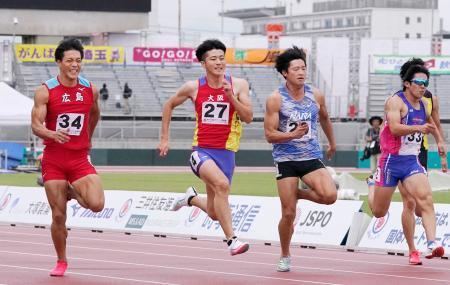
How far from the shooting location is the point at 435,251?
12.7 metres

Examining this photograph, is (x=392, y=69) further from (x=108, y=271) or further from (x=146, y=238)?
(x=108, y=271)

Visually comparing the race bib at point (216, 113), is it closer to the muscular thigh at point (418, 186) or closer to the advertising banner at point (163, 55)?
the muscular thigh at point (418, 186)

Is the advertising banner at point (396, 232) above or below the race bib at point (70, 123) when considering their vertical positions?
below

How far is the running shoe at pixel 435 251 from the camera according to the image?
12.6 meters

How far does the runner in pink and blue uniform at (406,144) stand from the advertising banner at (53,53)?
174ft

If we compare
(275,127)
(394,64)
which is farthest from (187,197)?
(394,64)

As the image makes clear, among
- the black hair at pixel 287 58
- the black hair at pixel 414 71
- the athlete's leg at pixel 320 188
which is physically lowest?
the athlete's leg at pixel 320 188

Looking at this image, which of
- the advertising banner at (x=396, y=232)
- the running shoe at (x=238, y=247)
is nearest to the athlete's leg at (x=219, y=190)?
the running shoe at (x=238, y=247)

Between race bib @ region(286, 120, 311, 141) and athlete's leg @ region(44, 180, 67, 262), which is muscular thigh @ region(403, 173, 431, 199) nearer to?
race bib @ region(286, 120, 311, 141)

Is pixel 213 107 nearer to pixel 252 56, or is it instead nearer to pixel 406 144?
pixel 406 144

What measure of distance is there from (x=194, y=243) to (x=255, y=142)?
38342mm

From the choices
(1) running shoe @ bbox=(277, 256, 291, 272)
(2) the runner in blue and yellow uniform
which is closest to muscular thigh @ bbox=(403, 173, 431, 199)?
(2) the runner in blue and yellow uniform

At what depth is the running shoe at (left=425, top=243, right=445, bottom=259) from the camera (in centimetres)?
1262

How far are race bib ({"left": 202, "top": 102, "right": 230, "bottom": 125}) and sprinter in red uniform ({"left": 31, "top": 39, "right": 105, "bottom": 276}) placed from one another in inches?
58.3
